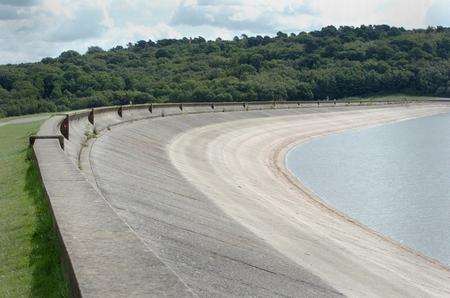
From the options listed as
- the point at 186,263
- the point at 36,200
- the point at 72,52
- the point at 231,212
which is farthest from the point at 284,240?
the point at 72,52

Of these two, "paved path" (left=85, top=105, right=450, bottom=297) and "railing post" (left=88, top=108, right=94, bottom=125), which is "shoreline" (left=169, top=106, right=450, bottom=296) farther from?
"railing post" (left=88, top=108, right=94, bottom=125)

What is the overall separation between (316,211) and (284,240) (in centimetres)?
776

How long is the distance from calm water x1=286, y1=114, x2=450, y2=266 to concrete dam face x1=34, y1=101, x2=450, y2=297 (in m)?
1.07

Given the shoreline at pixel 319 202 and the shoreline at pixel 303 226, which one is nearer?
the shoreline at pixel 303 226

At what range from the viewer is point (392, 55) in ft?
424

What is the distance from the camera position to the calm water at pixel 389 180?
808 inches

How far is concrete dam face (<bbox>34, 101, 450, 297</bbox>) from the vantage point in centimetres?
608

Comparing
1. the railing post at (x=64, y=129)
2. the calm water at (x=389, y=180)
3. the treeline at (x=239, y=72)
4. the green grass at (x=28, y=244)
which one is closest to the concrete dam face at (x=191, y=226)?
the railing post at (x=64, y=129)

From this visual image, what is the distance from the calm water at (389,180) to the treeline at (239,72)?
22439mm

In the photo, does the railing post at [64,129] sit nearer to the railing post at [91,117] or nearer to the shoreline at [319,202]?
the railing post at [91,117]

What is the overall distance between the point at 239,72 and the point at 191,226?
Answer: 339ft

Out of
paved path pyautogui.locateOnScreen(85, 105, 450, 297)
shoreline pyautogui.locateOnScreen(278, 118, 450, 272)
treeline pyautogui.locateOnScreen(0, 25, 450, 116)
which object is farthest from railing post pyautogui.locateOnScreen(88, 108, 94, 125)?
treeline pyautogui.locateOnScreen(0, 25, 450, 116)

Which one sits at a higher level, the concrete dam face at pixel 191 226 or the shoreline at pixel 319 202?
the concrete dam face at pixel 191 226

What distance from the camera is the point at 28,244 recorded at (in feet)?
26.4
